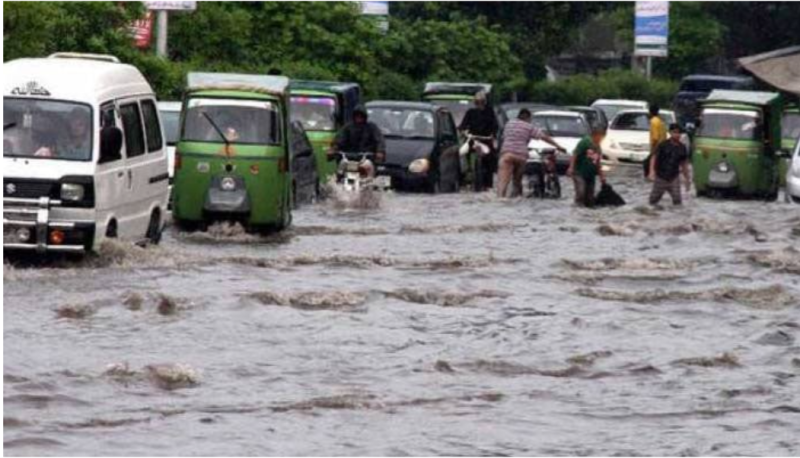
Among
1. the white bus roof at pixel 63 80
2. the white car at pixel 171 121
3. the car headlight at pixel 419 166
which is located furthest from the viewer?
the car headlight at pixel 419 166

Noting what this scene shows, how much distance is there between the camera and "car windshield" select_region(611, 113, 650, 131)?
50.2 meters

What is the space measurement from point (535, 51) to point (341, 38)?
23.9 meters

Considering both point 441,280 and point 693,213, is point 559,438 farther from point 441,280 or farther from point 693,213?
point 693,213

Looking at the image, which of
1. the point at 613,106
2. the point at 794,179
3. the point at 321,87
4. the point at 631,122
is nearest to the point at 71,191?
the point at 794,179

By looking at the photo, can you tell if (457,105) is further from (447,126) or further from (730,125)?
(447,126)

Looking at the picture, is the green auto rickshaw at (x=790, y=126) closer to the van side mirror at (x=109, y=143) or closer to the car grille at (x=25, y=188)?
the van side mirror at (x=109, y=143)

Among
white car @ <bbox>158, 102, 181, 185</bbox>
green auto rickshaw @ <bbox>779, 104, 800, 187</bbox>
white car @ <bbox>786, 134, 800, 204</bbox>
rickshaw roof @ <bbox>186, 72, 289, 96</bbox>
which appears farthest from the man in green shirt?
green auto rickshaw @ <bbox>779, 104, 800, 187</bbox>

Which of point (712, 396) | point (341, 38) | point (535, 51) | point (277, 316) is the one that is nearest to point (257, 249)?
point (277, 316)

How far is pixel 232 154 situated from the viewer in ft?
82.6

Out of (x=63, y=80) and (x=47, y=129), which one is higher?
(x=63, y=80)

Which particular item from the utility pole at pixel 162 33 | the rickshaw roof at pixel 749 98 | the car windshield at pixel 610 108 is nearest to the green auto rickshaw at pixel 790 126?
the rickshaw roof at pixel 749 98

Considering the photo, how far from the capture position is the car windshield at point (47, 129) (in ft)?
66.3

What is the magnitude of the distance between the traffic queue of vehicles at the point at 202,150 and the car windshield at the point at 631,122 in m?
9.73

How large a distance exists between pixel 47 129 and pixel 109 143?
1.78 ft
